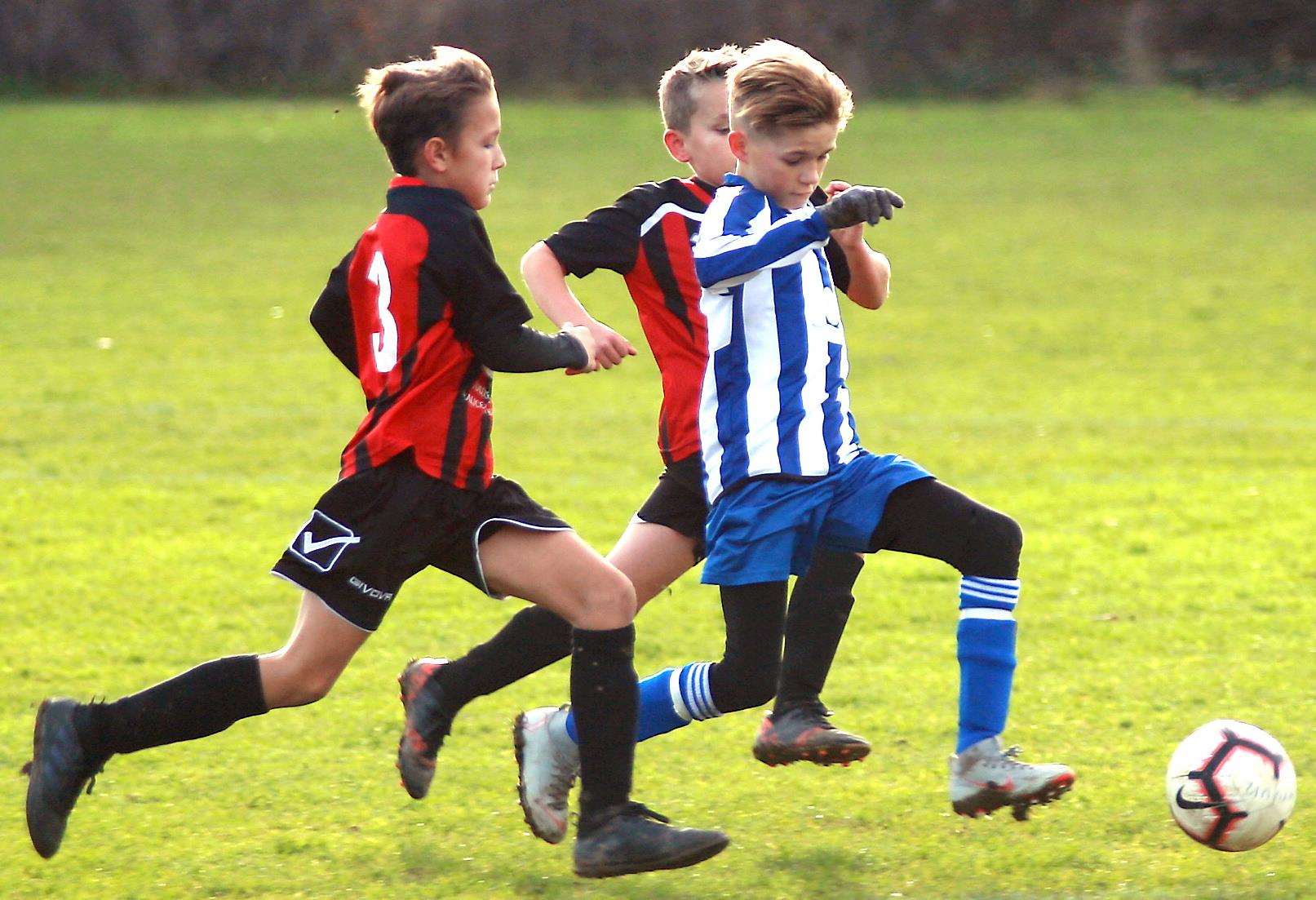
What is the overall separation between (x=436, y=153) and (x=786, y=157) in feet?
2.37

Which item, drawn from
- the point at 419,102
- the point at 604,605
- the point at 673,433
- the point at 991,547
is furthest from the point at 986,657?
the point at 419,102

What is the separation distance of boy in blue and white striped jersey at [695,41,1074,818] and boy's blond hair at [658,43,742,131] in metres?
0.36

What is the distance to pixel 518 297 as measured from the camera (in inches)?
137

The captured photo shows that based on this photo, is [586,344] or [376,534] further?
[586,344]

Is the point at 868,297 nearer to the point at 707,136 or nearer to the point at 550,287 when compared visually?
the point at 707,136

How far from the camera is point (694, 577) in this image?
6391 millimetres

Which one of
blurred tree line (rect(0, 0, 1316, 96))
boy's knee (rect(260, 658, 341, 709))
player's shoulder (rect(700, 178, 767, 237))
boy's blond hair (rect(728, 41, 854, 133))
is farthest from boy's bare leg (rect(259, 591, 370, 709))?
blurred tree line (rect(0, 0, 1316, 96))

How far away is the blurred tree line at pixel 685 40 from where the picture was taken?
2672cm

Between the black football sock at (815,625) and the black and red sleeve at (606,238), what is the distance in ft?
2.83

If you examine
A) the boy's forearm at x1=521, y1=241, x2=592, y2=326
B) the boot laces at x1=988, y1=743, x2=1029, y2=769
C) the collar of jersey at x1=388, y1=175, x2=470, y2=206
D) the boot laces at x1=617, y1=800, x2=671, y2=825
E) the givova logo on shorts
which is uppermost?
the collar of jersey at x1=388, y1=175, x2=470, y2=206

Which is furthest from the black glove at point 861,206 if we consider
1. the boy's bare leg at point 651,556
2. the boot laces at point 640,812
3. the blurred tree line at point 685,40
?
the blurred tree line at point 685,40

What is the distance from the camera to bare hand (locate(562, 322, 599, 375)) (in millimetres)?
3613

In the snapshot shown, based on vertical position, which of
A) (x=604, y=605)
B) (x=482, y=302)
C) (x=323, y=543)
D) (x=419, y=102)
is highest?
(x=419, y=102)

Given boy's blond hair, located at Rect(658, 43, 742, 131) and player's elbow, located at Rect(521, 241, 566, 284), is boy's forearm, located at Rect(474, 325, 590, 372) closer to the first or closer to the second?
player's elbow, located at Rect(521, 241, 566, 284)
